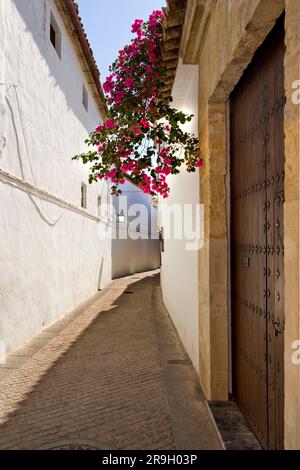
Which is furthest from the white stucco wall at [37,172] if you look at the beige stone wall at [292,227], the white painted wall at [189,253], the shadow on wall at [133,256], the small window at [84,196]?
the shadow on wall at [133,256]

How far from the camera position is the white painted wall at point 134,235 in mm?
20567

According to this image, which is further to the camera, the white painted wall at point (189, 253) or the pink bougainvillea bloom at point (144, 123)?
the white painted wall at point (189, 253)

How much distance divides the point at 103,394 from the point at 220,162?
2.84 m

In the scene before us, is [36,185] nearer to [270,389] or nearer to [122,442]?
[122,442]

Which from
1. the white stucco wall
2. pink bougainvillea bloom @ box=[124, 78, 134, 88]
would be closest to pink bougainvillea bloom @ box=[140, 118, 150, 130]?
pink bougainvillea bloom @ box=[124, 78, 134, 88]

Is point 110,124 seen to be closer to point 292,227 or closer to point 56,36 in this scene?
point 292,227

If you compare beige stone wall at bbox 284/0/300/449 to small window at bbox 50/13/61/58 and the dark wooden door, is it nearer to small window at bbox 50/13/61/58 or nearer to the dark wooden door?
the dark wooden door

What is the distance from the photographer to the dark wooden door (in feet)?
8.53

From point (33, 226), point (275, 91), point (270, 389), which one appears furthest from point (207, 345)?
point (33, 226)

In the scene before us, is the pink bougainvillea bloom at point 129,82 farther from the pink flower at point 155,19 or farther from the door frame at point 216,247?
the door frame at point 216,247

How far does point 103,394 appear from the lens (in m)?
4.23

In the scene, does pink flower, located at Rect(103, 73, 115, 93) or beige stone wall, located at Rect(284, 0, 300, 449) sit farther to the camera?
pink flower, located at Rect(103, 73, 115, 93)

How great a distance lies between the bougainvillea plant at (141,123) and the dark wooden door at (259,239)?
3.01 feet

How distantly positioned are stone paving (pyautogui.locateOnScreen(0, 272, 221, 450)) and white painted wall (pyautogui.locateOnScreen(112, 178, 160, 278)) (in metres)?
13.0
